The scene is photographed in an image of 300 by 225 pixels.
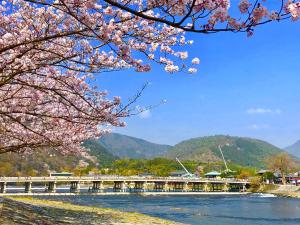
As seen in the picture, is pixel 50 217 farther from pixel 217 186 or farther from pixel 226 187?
pixel 217 186

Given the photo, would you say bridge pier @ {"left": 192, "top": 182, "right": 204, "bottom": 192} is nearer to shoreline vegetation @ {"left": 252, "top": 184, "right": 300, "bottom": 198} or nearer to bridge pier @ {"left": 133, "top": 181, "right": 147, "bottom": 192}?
bridge pier @ {"left": 133, "top": 181, "right": 147, "bottom": 192}

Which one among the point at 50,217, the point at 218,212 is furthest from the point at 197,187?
the point at 50,217

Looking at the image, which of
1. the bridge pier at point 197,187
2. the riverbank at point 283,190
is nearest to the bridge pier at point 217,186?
the bridge pier at point 197,187

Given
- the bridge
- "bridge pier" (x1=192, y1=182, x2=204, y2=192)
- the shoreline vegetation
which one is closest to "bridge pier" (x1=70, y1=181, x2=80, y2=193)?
the bridge

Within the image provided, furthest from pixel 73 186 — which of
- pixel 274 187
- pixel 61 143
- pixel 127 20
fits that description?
pixel 127 20

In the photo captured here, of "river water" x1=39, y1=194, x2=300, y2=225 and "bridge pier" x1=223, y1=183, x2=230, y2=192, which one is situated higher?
"bridge pier" x1=223, y1=183, x2=230, y2=192

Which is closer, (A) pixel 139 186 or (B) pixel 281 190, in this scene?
(B) pixel 281 190

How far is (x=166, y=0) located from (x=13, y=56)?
4.17 metres

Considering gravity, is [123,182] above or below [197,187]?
above

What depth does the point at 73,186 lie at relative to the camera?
11025cm

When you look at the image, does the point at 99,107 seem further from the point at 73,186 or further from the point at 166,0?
the point at 73,186

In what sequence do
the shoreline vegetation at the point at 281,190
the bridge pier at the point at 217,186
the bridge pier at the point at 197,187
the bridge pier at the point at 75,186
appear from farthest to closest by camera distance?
the bridge pier at the point at 217,186
the bridge pier at the point at 197,187
the bridge pier at the point at 75,186
the shoreline vegetation at the point at 281,190

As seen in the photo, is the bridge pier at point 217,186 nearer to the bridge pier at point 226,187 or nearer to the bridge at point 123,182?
the bridge at point 123,182

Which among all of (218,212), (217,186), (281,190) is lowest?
(218,212)
